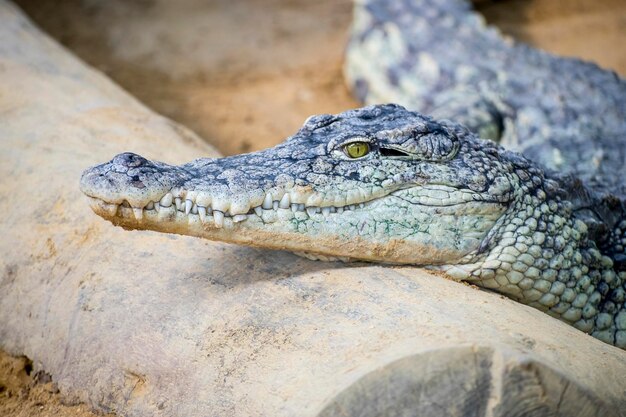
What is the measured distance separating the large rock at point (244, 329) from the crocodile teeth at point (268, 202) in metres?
0.25

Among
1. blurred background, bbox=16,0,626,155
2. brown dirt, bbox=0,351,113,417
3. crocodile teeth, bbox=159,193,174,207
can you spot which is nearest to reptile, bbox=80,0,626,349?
crocodile teeth, bbox=159,193,174,207

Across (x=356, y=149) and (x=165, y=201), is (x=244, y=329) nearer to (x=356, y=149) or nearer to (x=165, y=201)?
(x=165, y=201)

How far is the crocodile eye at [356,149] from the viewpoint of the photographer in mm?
2873

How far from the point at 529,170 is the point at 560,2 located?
213 inches

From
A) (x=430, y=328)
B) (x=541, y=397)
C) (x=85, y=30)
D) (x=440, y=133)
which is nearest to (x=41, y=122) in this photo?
(x=440, y=133)

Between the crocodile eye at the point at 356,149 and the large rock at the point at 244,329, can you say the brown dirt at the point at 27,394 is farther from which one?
the crocodile eye at the point at 356,149

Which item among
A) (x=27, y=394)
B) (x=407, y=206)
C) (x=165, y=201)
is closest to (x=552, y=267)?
(x=407, y=206)

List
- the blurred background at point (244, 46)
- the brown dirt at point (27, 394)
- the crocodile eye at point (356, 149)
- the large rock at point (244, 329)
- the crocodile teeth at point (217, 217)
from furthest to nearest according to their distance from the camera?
1. the blurred background at point (244, 46)
2. the crocodile eye at point (356, 149)
3. the brown dirt at point (27, 394)
4. the crocodile teeth at point (217, 217)
5. the large rock at point (244, 329)

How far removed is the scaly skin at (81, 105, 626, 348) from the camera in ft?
8.31

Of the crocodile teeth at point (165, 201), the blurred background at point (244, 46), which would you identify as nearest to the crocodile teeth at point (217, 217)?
the crocodile teeth at point (165, 201)

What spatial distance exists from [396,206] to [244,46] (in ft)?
14.0

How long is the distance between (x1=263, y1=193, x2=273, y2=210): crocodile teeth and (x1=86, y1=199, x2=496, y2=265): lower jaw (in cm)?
2

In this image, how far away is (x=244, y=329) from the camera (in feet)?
8.21

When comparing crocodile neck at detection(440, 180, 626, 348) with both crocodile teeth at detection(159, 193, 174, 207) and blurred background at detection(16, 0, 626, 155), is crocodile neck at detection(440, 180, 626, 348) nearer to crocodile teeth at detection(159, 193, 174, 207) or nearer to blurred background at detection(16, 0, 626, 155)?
crocodile teeth at detection(159, 193, 174, 207)
